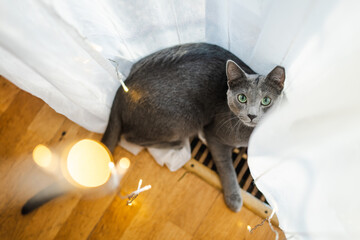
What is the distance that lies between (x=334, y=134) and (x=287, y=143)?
0.44 ft

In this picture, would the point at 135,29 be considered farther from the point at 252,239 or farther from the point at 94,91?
the point at 252,239

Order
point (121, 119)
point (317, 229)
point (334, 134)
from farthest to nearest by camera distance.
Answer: point (121, 119) < point (317, 229) < point (334, 134)

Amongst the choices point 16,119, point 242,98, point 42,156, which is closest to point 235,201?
point 242,98

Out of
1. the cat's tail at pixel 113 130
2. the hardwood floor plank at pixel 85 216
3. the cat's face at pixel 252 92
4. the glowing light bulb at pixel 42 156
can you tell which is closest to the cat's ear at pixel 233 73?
the cat's face at pixel 252 92

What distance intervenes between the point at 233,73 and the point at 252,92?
81 mm

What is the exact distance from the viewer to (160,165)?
1268 mm

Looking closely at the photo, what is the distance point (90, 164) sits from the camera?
1.15 meters

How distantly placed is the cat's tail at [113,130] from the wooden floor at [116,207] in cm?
10

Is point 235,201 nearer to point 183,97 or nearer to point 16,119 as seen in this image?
point 183,97

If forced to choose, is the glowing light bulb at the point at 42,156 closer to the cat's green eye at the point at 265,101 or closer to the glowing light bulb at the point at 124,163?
the glowing light bulb at the point at 124,163

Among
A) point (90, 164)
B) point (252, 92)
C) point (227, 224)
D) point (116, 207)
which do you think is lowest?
point (227, 224)

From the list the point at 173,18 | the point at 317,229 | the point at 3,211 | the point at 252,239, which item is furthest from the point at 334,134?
the point at 3,211

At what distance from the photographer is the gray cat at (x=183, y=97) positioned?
1.03m

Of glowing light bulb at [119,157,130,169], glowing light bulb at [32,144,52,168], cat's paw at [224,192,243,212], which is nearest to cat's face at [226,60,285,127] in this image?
cat's paw at [224,192,243,212]
